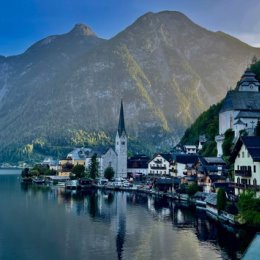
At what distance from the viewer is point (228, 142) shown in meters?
97.9

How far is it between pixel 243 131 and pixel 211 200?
28.1 meters

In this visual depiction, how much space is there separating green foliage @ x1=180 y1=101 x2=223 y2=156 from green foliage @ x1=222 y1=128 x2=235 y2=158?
761cm

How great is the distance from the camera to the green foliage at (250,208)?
5228 cm

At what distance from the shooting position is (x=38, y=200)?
304 ft

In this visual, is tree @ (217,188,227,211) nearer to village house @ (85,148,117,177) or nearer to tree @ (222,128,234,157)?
tree @ (222,128,234,157)

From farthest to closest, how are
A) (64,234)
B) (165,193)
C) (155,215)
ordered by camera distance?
(165,193) < (155,215) < (64,234)

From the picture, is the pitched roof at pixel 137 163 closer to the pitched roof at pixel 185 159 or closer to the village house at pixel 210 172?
the pitched roof at pixel 185 159

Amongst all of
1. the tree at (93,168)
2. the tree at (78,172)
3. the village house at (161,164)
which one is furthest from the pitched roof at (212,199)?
the tree at (78,172)

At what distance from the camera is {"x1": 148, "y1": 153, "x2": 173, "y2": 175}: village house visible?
133m

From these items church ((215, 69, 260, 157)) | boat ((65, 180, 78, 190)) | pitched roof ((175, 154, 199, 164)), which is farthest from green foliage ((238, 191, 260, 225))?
boat ((65, 180, 78, 190))

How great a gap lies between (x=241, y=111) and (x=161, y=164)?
3755cm

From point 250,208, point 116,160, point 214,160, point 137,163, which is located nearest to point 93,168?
point 116,160

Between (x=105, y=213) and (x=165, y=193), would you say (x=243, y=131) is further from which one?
(x=105, y=213)

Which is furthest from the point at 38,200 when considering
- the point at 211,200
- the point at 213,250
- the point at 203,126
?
the point at 203,126
